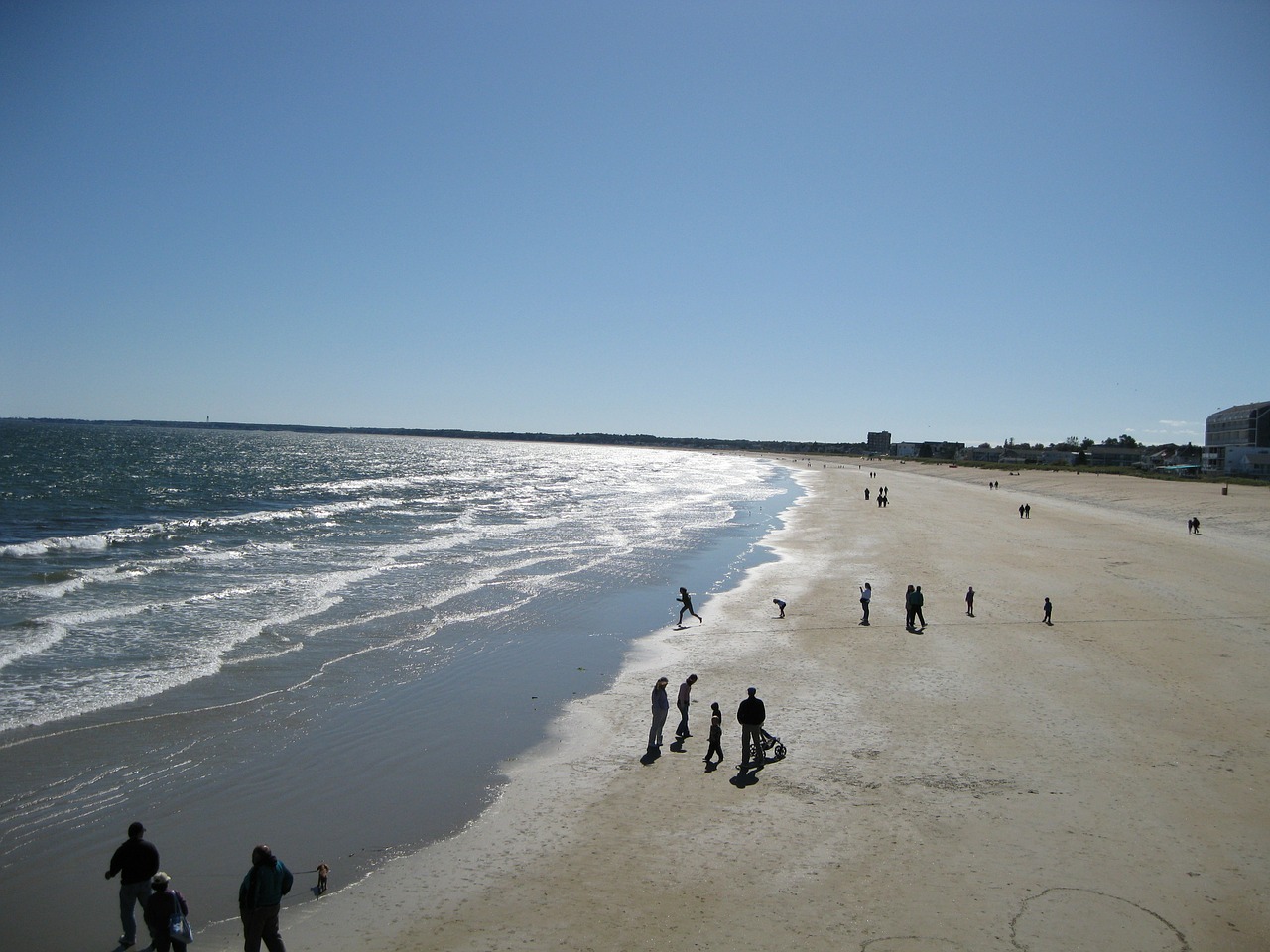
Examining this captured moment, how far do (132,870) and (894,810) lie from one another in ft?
30.2

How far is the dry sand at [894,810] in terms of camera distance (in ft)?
27.7

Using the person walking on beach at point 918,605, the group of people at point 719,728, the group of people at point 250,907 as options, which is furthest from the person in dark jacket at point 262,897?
the person walking on beach at point 918,605

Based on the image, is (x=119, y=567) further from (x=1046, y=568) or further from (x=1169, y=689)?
(x=1046, y=568)

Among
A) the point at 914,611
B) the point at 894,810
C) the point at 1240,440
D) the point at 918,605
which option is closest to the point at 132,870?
the point at 894,810

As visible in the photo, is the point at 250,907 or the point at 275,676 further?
the point at 275,676

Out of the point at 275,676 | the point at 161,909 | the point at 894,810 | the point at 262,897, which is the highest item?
the point at 262,897

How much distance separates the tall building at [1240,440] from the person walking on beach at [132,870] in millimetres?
122129

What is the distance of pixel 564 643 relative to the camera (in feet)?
69.6

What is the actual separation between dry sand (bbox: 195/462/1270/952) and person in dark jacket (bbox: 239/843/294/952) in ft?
3.03

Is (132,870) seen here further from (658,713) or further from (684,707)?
(684,707)

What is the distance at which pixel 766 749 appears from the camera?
12961 millimetres

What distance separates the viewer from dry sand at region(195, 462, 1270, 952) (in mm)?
8430

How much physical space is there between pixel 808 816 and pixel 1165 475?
355 feet

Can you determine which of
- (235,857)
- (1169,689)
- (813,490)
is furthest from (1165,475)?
(235,857)
